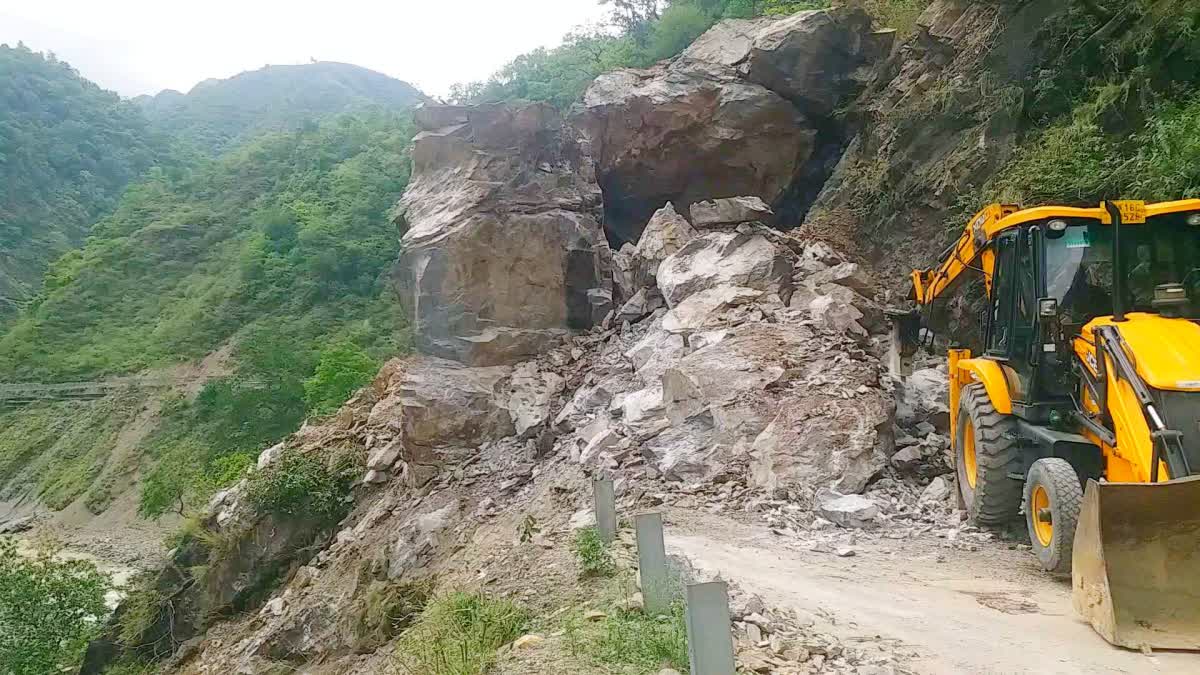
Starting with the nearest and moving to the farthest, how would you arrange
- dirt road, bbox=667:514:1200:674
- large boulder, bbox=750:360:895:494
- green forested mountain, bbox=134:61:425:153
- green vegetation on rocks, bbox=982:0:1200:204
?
dirt road, bbox=667:514:1200:674, large boulder, bbox=750:360:895:494, green vegetation on rocks, bbox=982:0:1200:204, green forested mountain, bbox=134:61:425:153

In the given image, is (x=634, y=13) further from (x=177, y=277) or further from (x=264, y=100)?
(x=264, y=100)

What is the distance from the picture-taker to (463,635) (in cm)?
503

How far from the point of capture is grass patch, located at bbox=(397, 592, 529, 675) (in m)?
4.56

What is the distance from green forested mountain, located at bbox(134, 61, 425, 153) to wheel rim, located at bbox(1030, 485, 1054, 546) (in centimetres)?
8716

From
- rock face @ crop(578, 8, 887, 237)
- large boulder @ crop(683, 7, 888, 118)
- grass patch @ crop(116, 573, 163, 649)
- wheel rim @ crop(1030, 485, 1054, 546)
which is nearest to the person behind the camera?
wheel rim @ crop(1030, 485, 1054, 546)

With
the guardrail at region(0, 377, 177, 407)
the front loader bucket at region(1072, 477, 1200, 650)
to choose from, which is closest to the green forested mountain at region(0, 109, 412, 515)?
the guardrail at region(0, 377, 177, 407)

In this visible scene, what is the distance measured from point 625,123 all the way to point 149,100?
139 metres

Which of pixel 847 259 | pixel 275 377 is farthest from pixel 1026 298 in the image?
pixel 275 377

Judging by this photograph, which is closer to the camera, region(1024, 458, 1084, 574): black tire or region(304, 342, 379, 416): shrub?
region(1024, 458, 1084, 574): black tire

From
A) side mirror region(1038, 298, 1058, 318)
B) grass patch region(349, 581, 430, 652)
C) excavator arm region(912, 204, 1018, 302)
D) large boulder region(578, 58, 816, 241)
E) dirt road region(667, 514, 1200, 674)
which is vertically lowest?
grass patch region(349, 581, 430, 652)

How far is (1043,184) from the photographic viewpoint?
10.3 metres

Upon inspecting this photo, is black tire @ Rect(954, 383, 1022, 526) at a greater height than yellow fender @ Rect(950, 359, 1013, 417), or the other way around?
yellow fender @ Rect(950, 359, 1013, 417)

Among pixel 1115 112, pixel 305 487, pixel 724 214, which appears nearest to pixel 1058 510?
pixel 1115 112

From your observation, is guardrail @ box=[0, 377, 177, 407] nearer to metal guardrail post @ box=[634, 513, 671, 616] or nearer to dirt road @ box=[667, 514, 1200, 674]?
dirt road @ box=[667, 514, 1200, 674]
